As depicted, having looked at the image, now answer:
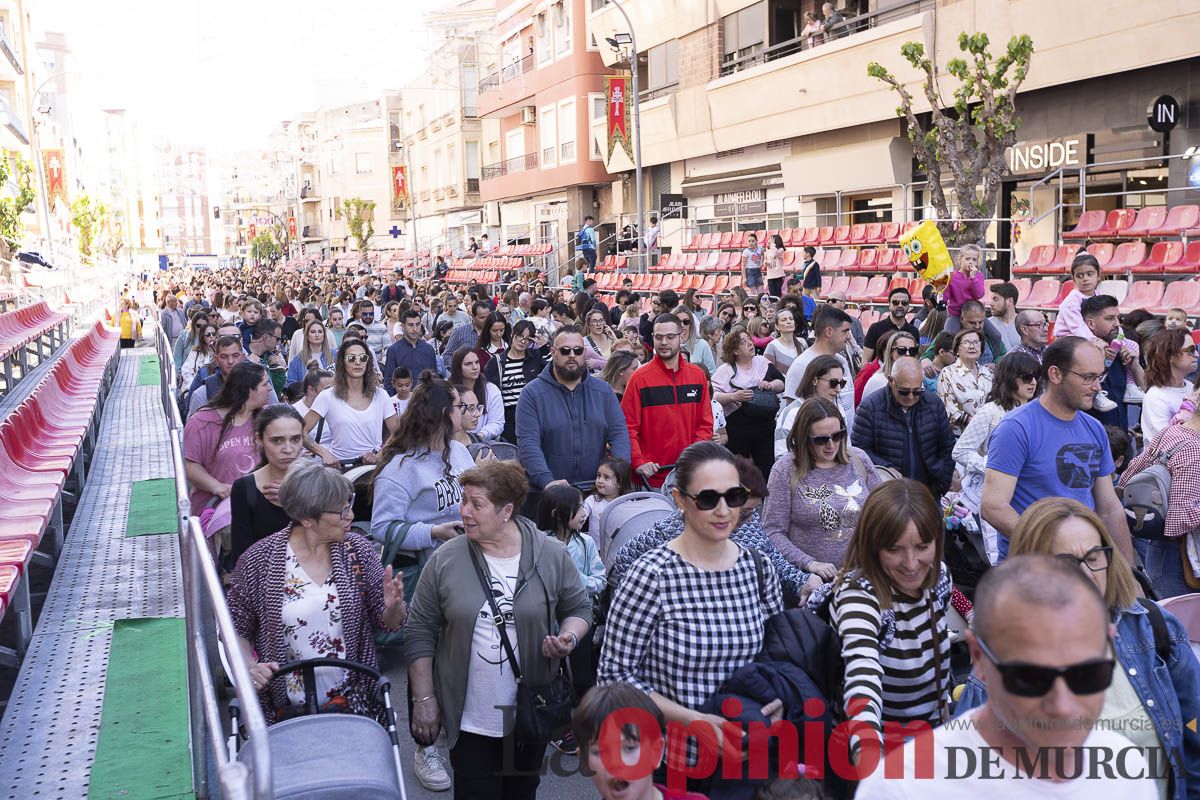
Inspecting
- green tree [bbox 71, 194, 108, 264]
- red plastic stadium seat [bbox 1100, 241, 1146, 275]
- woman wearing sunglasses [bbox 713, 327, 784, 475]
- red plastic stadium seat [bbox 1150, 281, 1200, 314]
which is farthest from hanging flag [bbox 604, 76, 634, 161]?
green tree [bbox 71, 194, 108, 264]

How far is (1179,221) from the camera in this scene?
18.2 meters

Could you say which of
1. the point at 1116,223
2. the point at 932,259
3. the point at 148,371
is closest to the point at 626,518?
the point at 932,259

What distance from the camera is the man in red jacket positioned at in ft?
25.5

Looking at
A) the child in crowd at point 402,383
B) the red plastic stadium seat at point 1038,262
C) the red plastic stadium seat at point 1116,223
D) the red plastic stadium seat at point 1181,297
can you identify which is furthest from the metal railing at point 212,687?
→ the red plastic stadium seat at point 1116,223

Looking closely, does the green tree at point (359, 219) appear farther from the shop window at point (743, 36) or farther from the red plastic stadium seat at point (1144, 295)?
the red plastic stadium seat at point (1144, 295)

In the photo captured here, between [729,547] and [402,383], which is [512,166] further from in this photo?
[729,547]

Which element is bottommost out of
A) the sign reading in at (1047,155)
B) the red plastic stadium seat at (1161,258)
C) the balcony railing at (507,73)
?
the red plastic stadium seat at (1161,258)

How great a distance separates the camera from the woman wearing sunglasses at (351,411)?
28.1ft

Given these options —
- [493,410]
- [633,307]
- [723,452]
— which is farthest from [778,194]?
[723,452]

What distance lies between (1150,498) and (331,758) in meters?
4.66

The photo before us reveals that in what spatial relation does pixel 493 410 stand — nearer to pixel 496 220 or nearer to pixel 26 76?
pixel 496 220

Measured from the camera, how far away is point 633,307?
653 inches

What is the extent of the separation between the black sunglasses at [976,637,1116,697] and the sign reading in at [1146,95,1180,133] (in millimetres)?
20981

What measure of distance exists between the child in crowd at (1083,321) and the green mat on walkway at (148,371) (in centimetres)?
1494
